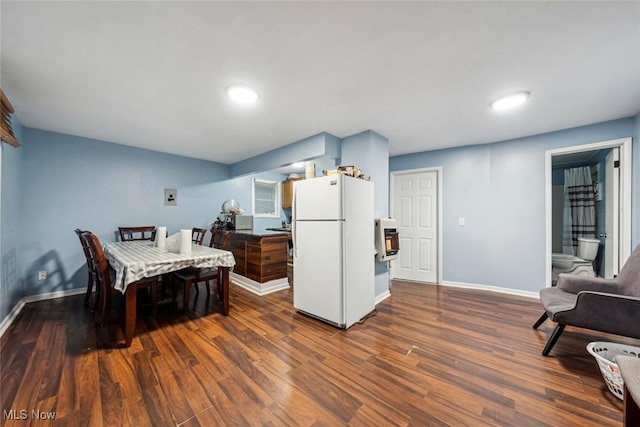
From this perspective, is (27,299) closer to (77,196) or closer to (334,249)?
(77,196)

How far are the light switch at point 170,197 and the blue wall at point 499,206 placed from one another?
14.7 ft

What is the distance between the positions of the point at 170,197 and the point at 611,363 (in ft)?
18.0

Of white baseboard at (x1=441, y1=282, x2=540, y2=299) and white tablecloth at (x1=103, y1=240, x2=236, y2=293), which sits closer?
white tablecloth at (x1=103, y1=240, x2=236, y2=293)

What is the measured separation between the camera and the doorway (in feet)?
13.0

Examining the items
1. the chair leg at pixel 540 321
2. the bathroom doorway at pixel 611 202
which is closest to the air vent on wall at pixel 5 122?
the chair leg at pixel 540 321

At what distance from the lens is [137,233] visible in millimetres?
3791

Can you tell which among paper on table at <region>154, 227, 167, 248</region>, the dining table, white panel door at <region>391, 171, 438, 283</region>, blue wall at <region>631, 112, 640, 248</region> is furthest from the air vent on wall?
blue wall at <region>631, 112, 640, 248</region>

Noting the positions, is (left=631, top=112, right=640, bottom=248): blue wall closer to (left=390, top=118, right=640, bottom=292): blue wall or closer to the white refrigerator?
(left=390, top=118, right=640, bottom=292): blue wall

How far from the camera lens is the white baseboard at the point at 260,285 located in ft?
11.3

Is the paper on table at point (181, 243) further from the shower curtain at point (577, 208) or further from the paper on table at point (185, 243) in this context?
the shower curtain at point (577, 208)

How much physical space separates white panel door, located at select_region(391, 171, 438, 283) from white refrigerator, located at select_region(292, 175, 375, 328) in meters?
1.74

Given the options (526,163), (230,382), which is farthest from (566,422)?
(526,163)

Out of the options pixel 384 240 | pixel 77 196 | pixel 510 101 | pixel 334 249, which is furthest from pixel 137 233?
pixel 510 101

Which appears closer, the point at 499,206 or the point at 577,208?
the point at 499,206
